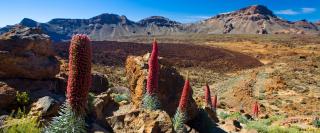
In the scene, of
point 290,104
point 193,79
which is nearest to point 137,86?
point 290,104

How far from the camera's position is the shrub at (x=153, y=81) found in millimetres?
8148

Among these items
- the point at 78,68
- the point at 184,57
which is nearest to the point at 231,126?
the point at 78,68

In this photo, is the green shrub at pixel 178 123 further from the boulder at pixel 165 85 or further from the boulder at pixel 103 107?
the boulder at pixel 165 85

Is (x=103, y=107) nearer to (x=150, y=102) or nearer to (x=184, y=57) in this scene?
(x=150, y=102)

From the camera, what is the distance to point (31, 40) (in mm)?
11273

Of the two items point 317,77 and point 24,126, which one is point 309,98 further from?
point 24,126

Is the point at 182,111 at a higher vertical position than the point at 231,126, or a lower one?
higher

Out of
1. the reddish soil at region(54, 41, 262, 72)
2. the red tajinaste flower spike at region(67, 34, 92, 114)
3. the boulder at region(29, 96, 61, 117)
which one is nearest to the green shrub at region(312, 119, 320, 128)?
the boulder at region(29, 96, 61, 117)

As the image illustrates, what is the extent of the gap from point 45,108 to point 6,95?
1.09 metres

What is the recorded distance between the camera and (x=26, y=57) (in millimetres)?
11109

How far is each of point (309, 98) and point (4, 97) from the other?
25522 mm

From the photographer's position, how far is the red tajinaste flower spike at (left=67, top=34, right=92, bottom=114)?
4617 mm

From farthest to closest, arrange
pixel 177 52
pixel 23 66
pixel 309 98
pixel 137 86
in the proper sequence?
pixel 177 52, pixel 309 98, pixel 137 86, pixel 23 66

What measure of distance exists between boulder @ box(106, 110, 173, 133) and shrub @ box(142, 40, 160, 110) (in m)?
0.17
